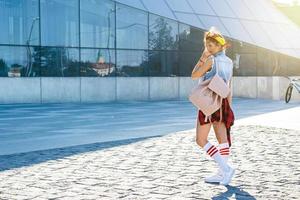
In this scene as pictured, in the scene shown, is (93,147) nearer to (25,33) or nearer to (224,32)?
(25,33)

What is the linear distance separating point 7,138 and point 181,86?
1510 cm

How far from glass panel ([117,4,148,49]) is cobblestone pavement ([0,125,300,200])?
14121 millimetres

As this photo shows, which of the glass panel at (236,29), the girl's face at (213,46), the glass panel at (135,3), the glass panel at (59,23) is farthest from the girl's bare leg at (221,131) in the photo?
the glass panel at (236,29)

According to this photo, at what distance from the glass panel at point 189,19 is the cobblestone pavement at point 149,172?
15.5m

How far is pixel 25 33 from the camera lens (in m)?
21.1

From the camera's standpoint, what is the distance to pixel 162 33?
2450cm

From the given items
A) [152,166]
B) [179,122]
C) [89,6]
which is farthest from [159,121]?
[89,6]

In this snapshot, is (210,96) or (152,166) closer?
(210,96)

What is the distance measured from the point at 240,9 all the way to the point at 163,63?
643cm

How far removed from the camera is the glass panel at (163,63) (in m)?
24.3

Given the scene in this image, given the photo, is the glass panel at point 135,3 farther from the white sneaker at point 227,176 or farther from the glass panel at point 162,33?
the white sneaker at point 227,176

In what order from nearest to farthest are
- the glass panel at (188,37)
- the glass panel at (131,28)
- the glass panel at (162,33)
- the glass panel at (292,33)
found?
the glass panel at (131,28)
the glass panel at (162,33)
the glass panel at (188,37)
the glass panel at (292,33)

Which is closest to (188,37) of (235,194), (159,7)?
A: (159,7)

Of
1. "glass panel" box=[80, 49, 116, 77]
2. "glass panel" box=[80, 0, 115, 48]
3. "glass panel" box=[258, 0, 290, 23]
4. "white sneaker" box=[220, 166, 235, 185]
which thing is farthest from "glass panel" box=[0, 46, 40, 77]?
"white sneaker" box=[220, 166, 235, 185]
